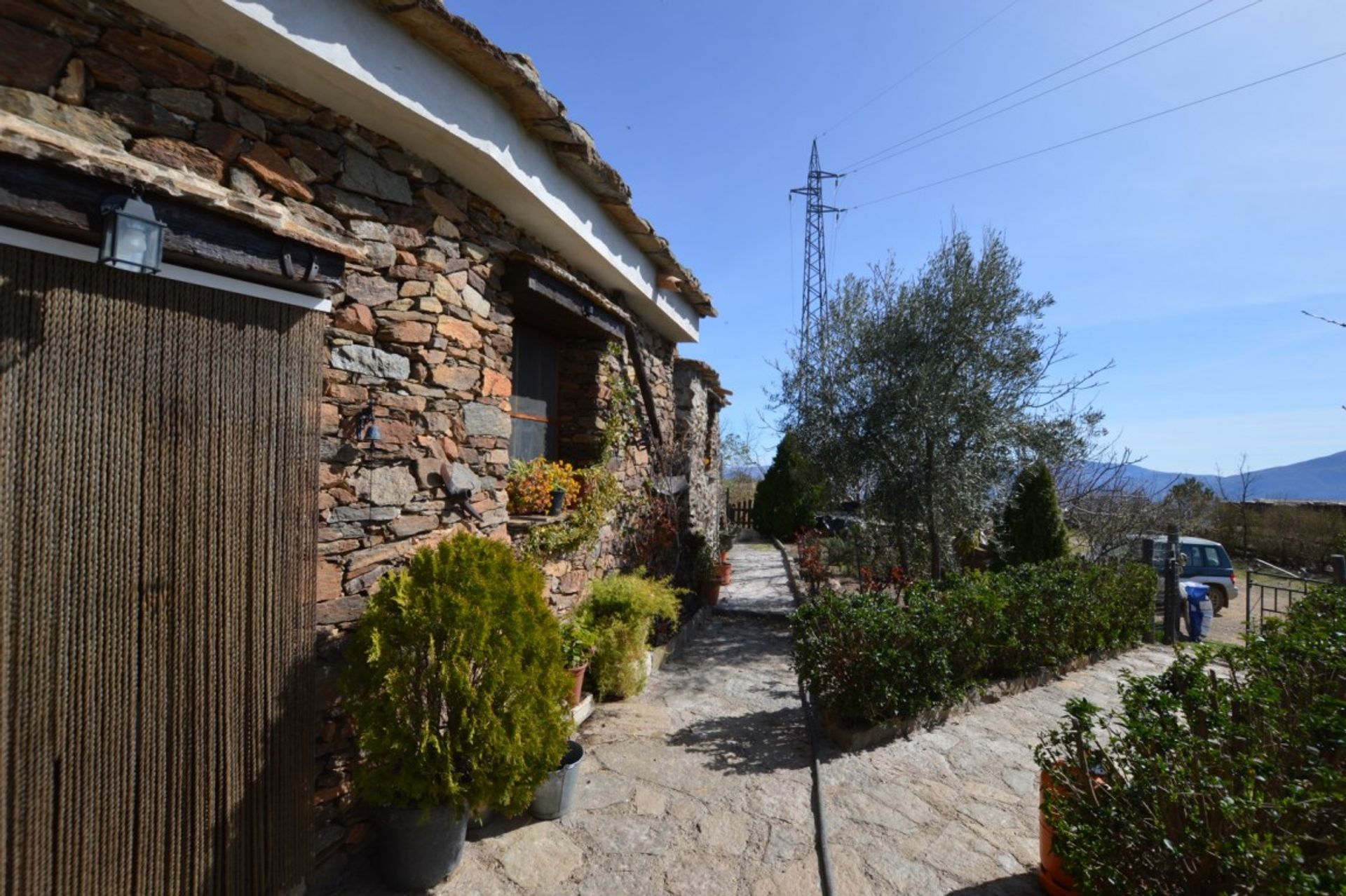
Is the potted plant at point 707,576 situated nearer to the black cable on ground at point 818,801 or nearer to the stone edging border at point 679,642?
the stone edging border at point 679,642

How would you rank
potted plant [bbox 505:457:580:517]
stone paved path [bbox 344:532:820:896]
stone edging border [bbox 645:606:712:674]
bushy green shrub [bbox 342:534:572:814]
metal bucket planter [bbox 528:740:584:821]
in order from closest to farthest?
bushy green shrub [bbox 342:534:572:814] → stone paved path [bbox 344:532:820:896] → metal bucket planter [bbox 528:740:584:821] → potted plant [bbox 505:457:580:517] → stone edging border [bbox 645:606:712:674]

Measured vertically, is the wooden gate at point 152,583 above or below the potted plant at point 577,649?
above

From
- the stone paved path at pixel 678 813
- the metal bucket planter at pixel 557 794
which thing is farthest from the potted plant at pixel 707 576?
the metal bucket planter at pixel 557 794

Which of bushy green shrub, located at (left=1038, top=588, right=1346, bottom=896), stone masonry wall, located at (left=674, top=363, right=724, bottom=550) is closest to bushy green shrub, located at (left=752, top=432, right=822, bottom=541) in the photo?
stone masonry wall, located at (left=674, top=363, right=724, bottom=550)

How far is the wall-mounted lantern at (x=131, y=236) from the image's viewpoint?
1.85 meters

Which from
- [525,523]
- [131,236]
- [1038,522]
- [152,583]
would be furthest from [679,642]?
[1038,522]

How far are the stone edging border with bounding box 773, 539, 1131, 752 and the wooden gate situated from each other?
3.12 meters

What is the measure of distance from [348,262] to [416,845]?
2532mm

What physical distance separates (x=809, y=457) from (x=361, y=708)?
21.6 feet

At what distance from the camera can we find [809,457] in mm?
8344

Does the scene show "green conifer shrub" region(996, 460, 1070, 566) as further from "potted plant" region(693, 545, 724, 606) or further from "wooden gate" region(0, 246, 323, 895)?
"wooden gate" region(0, 246, 323, 895)

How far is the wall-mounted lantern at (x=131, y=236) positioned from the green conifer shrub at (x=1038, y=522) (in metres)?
9.28

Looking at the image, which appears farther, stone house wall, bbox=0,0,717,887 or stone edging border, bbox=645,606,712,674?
stone edging border, bbox=645,606,712,674

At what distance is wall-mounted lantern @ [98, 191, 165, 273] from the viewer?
1854mm
